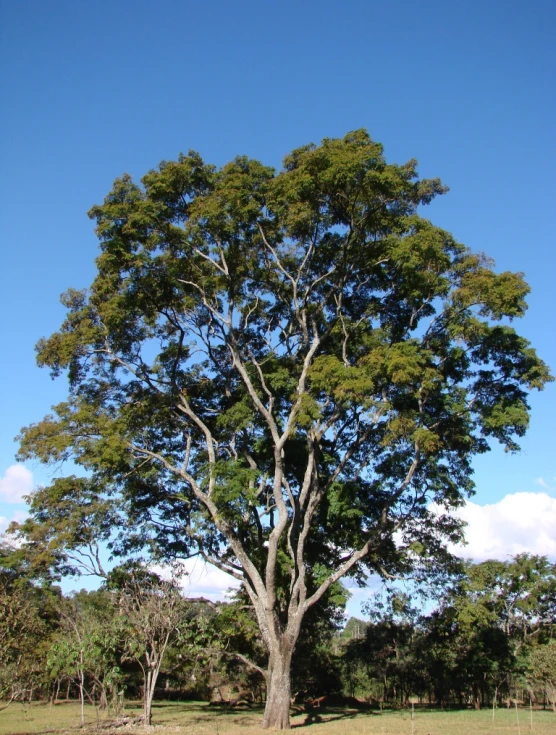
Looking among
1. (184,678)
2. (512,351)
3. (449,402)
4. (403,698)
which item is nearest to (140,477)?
(449,402)

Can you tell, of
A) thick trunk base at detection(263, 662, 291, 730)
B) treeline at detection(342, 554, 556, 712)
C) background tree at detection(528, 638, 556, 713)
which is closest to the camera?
thick trunk base at detection(263, 662, 291, 730)

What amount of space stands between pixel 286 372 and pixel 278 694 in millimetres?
8432

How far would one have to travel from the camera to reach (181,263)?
16.5m

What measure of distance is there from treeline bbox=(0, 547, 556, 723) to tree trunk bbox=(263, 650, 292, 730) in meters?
1.34

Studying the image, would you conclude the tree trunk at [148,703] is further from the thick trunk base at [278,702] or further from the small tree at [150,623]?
the thick trunk base at [278,702]

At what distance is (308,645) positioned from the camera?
20.7 m

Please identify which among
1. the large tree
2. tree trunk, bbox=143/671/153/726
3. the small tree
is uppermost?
the large tree

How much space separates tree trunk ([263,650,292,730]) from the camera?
1354 centimetres

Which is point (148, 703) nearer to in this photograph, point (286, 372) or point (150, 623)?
point (150, 623)

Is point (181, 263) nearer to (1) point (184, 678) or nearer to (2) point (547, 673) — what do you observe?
(2) point (547, 673)

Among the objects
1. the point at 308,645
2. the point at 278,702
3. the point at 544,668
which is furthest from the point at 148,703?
the point at 544,668

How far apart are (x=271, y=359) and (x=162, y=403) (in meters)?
3.68

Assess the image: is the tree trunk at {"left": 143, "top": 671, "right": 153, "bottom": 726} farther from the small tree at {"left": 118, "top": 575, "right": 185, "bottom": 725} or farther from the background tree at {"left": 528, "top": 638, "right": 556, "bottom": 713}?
the background tree at {"left": 528, "top": 638, "right": 556, "bottom": 713}

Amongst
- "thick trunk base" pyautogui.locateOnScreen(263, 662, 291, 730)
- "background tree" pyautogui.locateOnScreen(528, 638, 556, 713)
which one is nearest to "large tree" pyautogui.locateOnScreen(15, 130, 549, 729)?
"thick trunk base" pyautogui.locateOnScreen(263, 662, 291, 730)
